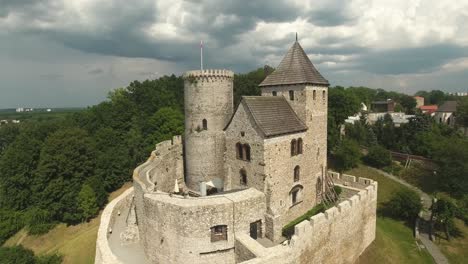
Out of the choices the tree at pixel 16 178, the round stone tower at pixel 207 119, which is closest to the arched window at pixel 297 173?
the round stone tower at pixel 207 119

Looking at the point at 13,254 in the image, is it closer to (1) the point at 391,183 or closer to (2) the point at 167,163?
(2) the point at 167,163

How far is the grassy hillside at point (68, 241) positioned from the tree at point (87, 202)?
1.15m

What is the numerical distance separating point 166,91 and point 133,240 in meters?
39.0

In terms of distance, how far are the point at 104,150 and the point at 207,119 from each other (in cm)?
2684

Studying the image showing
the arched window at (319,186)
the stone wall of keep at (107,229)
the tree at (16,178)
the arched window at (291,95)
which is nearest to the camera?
the stone wall of keep at (107,229)

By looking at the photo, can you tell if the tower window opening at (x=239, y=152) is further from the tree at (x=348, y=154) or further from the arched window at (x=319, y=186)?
the tree at (x=348, y=154)

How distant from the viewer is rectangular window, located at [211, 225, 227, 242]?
16031 mm

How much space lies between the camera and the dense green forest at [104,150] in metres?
34.2

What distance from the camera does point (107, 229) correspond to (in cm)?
1989

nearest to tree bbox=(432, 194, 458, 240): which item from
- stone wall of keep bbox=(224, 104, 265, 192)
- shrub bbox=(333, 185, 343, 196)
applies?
shrub bbox=(333, 185, 343, 196)

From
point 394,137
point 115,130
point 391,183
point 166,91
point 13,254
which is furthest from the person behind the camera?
point 166,91

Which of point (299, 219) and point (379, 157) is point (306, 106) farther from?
point (379, 157)

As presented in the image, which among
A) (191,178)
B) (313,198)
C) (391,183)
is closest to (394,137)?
(391,183)

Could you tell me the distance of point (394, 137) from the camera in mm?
44250
